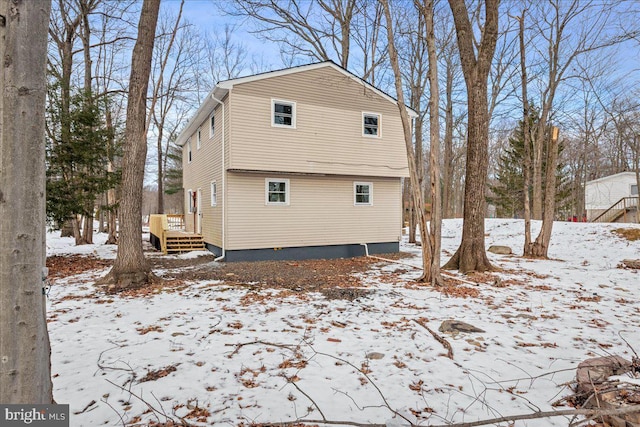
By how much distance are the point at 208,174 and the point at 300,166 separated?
12.6ft

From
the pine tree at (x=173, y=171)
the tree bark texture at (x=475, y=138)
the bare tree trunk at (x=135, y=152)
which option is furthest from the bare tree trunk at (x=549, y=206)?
the pine tree at (x=173, y=171)

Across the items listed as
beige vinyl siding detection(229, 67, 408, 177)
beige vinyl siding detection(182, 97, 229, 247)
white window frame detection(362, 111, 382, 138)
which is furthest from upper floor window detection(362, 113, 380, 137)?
beige vinyl siding detection(182, 97, 229, 247)

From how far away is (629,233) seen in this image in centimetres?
1308

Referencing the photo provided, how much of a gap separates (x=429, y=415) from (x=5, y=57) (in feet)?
10.9

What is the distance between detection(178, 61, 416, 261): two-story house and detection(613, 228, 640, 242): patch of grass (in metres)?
8.44

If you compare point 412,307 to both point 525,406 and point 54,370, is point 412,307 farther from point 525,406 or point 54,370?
point 54,370

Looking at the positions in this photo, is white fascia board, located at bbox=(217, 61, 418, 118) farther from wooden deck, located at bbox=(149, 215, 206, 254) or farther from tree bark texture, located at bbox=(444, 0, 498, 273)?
wooden deck, located at bbox=(149, 215, 206, 254)

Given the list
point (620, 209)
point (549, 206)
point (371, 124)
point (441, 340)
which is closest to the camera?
point (441, 340)

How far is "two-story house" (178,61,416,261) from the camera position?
10758mm

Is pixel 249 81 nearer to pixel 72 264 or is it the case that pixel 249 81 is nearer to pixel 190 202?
pixel 72 264

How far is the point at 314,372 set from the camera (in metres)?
3.23

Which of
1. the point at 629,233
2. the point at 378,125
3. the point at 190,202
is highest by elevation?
the point at 378,125

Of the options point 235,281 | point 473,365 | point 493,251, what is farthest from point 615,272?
point 235,281

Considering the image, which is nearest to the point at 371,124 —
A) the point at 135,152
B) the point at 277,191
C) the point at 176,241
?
the point at 277,191
